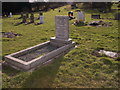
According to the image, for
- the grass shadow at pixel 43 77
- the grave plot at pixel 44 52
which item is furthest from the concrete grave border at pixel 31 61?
the grass shadow at pixel 43 77

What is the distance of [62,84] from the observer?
4.77 metres

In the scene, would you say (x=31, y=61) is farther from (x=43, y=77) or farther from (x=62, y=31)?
A: (x=62, y=31)

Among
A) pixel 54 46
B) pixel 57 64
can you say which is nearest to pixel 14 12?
pixel 54 46

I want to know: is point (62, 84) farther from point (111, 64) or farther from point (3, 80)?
point (111, 64)

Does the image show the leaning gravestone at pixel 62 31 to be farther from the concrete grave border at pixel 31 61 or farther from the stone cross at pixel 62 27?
the concrete grave border at pixel 31 61

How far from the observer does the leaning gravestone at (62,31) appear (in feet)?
25.5

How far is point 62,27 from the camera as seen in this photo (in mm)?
7926

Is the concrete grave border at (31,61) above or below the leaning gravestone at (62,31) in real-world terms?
below

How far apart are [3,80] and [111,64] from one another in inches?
164

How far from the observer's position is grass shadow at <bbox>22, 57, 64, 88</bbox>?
187 inches

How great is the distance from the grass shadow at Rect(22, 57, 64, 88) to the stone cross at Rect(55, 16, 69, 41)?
2.18m

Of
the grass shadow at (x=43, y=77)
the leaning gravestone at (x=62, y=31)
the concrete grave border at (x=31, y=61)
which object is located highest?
the leaning gravestone at (x=62, y=31)

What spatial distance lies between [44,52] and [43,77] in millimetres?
2234

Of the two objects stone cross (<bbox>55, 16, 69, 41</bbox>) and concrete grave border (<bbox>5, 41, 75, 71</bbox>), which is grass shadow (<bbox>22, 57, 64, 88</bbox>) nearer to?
concrete grave border (<bbox>5, 41, 75, 71</bbox>)
